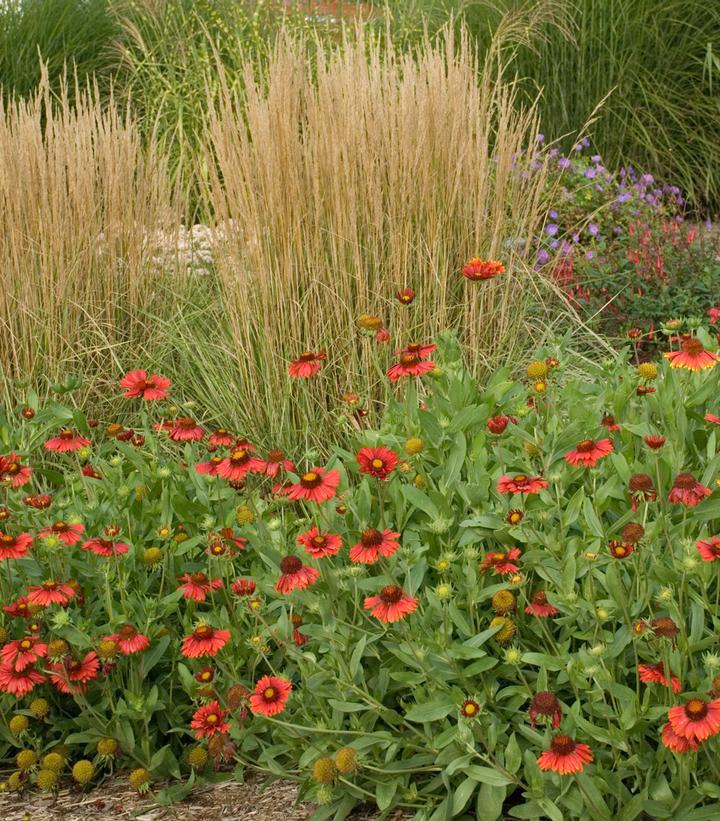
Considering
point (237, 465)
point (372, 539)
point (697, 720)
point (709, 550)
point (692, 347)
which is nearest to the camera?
point (697, 720)

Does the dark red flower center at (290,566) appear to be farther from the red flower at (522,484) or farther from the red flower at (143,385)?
the red flower at (143,385)

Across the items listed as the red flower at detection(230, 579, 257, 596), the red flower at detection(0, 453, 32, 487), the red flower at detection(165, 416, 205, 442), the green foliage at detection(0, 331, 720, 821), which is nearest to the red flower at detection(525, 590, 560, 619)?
the green foliage at detection(0, 331, 720, 821)

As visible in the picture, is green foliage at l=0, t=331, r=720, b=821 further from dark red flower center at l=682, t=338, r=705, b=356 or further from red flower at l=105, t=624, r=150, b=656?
dark red flower center at l=682, t=338, r=705, b=356

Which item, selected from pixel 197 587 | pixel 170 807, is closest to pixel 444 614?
pixel 197 587

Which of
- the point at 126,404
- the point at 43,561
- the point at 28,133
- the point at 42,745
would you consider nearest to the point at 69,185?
the point at 28,133

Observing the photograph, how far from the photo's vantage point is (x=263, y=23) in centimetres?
748

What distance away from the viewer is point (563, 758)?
1.50m

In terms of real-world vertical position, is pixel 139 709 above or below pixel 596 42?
below

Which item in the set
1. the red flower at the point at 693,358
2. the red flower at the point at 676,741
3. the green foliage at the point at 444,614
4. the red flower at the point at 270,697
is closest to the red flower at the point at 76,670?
the green foliage at the point at 444,614

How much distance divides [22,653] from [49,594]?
130mm

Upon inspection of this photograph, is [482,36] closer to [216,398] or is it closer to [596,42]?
[596,42]

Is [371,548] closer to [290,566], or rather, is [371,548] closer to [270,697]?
[290,566]

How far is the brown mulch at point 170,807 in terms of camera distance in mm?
2055

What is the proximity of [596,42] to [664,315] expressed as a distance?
328cm
